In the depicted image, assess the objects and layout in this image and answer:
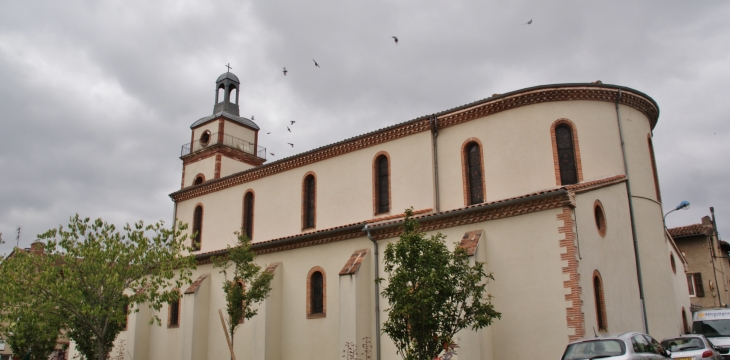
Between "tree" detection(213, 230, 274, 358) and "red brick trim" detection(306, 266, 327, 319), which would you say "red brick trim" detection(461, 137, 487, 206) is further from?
"tree" detection(213, 230, 274, 358)

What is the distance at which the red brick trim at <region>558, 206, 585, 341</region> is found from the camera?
46.1 ft

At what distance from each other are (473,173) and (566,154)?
3.05 meters

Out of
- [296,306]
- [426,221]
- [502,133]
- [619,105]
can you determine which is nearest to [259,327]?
[296,306]

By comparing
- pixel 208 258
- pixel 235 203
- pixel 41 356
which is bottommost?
pixel 41 356

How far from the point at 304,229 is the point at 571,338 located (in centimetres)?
1231

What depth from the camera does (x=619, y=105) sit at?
19125 mm

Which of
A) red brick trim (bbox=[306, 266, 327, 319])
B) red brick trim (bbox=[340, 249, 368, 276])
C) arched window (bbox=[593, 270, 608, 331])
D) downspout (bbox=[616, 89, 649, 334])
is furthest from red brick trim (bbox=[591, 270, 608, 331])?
red brick trim (bbox=[306, 266, 327, 319])

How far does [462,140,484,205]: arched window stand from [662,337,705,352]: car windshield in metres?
6.71

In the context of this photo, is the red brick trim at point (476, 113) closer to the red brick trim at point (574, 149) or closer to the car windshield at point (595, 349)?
the red brick trim at point (574, 149)

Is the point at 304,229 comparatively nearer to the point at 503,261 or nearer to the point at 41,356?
the point at 503,261

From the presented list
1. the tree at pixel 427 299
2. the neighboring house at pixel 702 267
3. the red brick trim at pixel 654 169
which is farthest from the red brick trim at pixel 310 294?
the neighboring house at pixel 702 267

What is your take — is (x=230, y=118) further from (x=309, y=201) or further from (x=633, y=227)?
(x=633, y=227)

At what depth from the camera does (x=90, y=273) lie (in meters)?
17.6

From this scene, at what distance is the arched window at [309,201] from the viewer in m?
23.7
